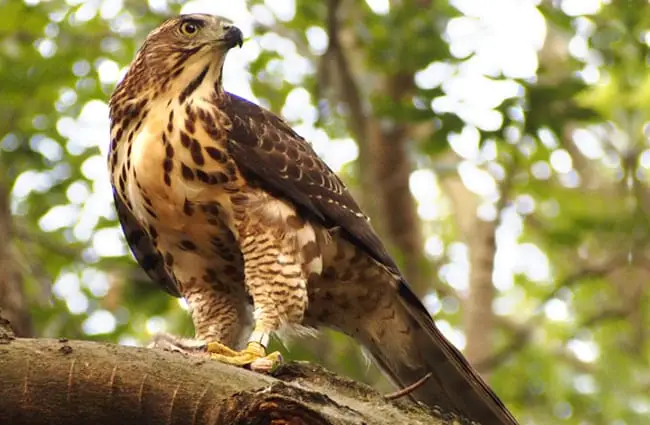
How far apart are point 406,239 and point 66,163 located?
248 centimetres

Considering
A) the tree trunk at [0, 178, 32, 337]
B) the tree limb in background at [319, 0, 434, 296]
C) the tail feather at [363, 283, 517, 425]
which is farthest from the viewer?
the tree limb in background at [319, 0, 434, 296]

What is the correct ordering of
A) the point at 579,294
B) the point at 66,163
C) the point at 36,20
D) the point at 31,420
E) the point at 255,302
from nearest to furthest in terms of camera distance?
the point at 31,420, the point at 255,302, the point at 36,20, the point at 66,163, the point at 579,294

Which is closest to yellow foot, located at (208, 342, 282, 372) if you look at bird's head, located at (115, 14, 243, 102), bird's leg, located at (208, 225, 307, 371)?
bird's leg, located at (208, 225, 307, 371)

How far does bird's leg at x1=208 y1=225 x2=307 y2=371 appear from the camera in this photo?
4.43 meters

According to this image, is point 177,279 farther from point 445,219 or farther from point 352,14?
point 445,219

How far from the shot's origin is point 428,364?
4.88 m

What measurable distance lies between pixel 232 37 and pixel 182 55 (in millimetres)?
231

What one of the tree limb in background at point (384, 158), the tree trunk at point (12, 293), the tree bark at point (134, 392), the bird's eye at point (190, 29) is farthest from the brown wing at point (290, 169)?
the tree limb in background at point (384, 158)

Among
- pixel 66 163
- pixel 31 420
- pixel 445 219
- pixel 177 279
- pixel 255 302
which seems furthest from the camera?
pixel 445 219

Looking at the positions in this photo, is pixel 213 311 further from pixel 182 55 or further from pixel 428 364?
pixel 182 55

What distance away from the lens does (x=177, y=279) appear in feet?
15.9

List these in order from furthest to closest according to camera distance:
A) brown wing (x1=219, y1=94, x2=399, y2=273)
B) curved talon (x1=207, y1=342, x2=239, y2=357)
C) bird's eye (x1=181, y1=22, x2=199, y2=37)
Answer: bird's eye (x1=181, y1=22, x2=199, y2=37) < brown wing (x1=219, y1=94, x2=399, y2=273) < curved talon (x1=207, y1=342, x2=239, y2=357)

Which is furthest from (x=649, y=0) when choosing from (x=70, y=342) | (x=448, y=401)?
(x=70, y=342)

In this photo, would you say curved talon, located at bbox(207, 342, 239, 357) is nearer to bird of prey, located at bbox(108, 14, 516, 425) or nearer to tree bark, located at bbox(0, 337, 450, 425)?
bird of prey, located at bbox(108, 14, 516, 425)
